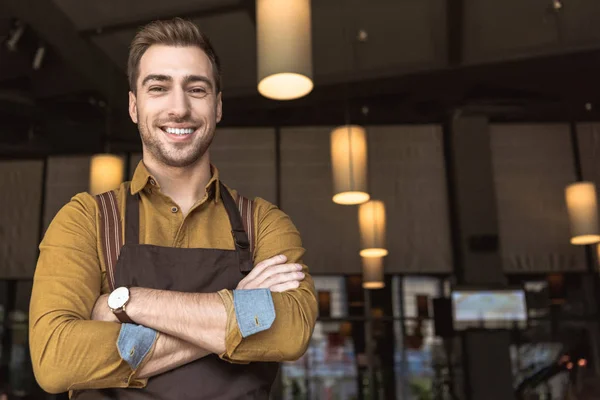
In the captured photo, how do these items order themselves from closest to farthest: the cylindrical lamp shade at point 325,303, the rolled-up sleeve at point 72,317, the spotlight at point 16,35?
1. the rolled-up sleeve at point 72,317
2. the spotlight at point 16,35
3. the cylindrical lamp shade at point 325,303

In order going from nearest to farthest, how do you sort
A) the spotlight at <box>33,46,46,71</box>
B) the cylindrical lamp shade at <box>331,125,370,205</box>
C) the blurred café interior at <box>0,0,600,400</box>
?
the cylindrical lamp shade at <box>331,125,370,205</box> → the spotlight at <box>33,46,46,71</box> → the blurred café interior at <box>0,0,600,400</box>

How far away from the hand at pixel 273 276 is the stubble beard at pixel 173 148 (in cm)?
30

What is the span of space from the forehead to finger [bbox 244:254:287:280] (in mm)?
452

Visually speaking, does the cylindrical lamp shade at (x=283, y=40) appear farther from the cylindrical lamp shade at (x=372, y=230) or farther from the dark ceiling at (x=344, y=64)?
the cylindrical lamp shade at (x=372, y=230)

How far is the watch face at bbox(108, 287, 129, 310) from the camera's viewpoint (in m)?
1.21

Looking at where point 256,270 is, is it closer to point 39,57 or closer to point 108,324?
point 108,324

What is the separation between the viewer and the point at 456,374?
24.4 feet

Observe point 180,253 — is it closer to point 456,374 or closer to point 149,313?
point 149,313

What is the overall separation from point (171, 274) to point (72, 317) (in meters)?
0.21

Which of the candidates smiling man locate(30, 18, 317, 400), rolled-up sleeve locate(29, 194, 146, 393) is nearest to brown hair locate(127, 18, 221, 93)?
smiling man locate(30, 18, 317, 400)

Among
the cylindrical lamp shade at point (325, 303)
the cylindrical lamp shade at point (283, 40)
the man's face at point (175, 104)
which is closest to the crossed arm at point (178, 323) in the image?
the man's face at point (175, 104)

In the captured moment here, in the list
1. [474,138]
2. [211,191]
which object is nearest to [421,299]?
[474,138]

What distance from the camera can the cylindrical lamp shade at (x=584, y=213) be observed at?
17.8 feet

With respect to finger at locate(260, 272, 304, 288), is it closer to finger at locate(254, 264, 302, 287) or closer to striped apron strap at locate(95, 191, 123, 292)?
finger at locate(254, 264, 302, 287)
